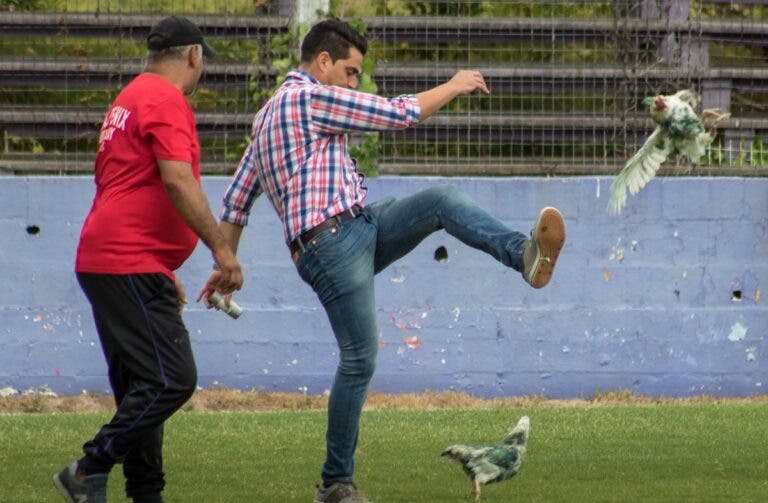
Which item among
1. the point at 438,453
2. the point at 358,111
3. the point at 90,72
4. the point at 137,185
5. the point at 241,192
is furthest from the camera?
the point at 90,72

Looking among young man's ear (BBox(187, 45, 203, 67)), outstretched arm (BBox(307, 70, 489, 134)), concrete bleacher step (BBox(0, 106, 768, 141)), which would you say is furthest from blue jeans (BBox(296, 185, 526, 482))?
concrete bleacher step (BBox(0, 106, 768, 141))

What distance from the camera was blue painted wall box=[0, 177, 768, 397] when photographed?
10922 millimetres

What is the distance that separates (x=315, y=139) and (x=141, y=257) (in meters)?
0.82

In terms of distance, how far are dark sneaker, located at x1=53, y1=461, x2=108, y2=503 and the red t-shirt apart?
734mm

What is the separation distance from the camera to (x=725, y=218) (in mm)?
11336

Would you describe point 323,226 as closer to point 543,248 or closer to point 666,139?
point 543,248

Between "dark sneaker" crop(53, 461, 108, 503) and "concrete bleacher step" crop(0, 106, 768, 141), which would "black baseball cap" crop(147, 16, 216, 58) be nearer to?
"dark sneaker" crop(53, 461, 108, 503)

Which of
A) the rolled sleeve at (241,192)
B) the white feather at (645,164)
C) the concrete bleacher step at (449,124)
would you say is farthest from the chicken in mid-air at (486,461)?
the concrete bleacher step at (449,124)

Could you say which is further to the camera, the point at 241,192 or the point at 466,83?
the point at 241,192

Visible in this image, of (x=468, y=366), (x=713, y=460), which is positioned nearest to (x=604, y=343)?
(x=468, y=366)

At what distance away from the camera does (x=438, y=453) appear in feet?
26.5

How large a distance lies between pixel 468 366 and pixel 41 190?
313cm

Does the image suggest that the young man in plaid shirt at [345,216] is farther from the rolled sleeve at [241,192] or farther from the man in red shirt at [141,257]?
the man in red shirt at [141,257]

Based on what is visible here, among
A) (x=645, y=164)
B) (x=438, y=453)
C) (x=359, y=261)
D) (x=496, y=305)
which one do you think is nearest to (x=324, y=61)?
(x=359, y=261)
